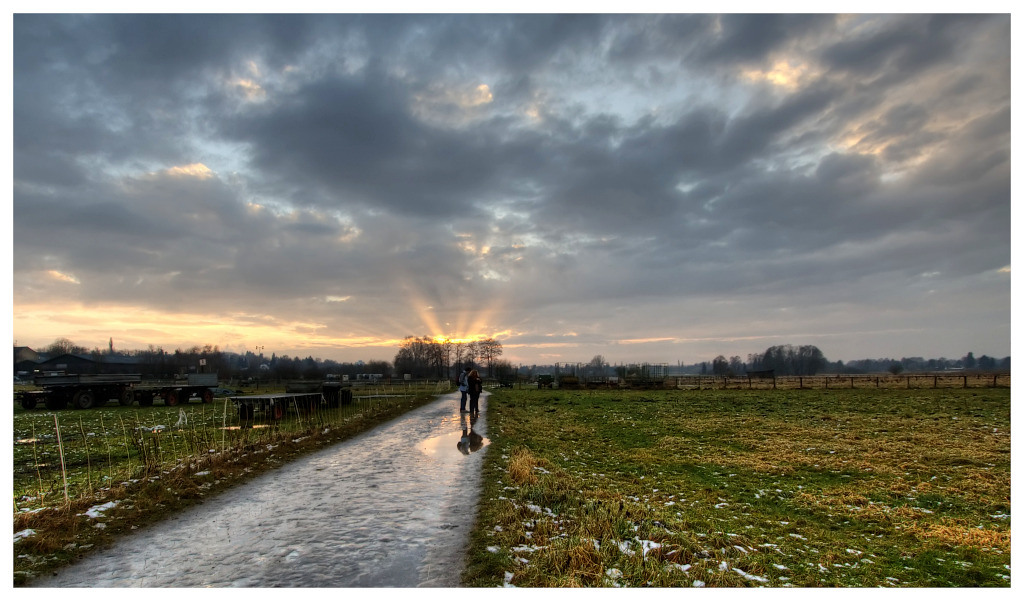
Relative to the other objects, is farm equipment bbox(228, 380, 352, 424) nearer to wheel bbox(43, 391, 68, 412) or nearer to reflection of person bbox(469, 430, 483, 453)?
reflection of person bbox(469, 430, 483, 453)

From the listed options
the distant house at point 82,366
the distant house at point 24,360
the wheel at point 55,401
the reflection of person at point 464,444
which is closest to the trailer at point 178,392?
the wheel at point 55,401

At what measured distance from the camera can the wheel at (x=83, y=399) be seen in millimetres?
33125

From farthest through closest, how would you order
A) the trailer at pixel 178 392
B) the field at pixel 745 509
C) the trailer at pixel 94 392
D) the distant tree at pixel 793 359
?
the distant tree at pixel 793 359
the trailer at pixel 178 392
the trailer at pixel 94 392
the field at pixel 745 509

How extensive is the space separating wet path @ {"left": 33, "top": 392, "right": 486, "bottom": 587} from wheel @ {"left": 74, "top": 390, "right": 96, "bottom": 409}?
107 ft

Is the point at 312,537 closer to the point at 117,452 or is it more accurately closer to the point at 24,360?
the point at 117,452

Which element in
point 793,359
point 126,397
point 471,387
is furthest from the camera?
point 793,359

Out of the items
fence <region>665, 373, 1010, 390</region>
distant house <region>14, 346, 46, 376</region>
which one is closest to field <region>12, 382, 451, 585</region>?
fence <region>665, 373, 1010, 390</region>

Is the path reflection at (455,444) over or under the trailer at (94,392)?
over

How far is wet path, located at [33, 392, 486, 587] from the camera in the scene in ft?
17.7

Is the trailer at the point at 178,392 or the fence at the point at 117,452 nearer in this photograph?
the fence at the point at 117,452

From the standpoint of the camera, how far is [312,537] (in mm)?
6562

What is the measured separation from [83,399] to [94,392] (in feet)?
2.87

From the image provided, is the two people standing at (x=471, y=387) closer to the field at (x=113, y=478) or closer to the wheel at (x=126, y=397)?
the field at (x=113, y=478)

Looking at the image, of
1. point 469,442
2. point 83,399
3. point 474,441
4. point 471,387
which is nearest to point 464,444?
point 469,442
